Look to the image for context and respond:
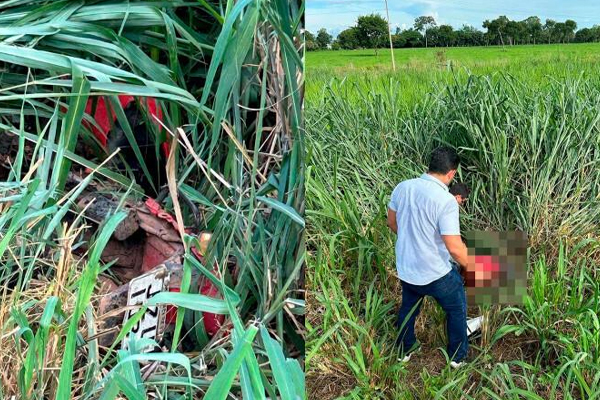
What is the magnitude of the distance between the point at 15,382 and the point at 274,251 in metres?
0.38

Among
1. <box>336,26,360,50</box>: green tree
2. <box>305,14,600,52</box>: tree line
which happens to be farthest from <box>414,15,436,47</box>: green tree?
<box>336,26,360,50</box>: green tree

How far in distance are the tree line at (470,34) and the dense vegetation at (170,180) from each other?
106 mm

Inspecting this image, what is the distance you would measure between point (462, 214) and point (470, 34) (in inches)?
10.2

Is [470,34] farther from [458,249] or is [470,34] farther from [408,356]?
[408,356]

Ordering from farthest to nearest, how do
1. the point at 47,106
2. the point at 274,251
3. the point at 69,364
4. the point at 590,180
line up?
the point at 590,180, the point at 47,106, the point at 274,251, the point at 69,364

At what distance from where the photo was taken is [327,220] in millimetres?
881

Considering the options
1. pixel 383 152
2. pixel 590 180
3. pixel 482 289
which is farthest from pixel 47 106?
pixel 590 180

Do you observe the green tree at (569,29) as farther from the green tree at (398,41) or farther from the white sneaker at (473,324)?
the white sneaker at (473,324)

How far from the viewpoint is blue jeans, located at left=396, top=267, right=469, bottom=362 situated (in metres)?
0.79

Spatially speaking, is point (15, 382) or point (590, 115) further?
point (590, 115)

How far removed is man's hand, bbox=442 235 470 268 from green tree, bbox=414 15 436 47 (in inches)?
11.4

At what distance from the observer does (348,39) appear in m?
0.76

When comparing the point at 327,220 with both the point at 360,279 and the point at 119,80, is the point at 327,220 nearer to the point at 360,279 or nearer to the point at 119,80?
the point at 360,279

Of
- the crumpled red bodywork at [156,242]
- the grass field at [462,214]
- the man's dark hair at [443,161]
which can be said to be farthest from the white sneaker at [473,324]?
the crumpled red bodywork at [156,242]
